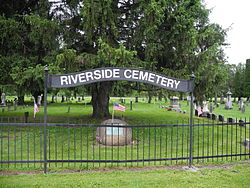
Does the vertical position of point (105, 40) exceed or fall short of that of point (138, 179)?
it exceeds it

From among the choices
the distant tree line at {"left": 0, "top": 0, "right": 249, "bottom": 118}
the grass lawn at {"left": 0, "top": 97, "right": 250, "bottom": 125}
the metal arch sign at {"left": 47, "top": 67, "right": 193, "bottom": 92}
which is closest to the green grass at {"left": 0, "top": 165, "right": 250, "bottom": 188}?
the metal arch sign at {"left": 47, "top": 67, "right": 193, "bottom": 92}

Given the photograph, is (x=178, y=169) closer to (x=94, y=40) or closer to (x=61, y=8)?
(x=94, y=40)

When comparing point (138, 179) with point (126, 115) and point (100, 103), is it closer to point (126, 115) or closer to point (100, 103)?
point (100, 103)

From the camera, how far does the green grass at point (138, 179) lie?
524 cm

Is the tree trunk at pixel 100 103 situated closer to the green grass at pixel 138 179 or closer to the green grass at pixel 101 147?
the green grass at pixel 101 147

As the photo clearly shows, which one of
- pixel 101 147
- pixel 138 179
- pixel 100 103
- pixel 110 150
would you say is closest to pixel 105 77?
pixel 138 179

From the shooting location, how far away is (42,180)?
17.9 ft

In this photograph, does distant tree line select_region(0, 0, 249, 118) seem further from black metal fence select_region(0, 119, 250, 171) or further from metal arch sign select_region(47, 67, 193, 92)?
metal arch sign select_region(47, 67, 193, 92)

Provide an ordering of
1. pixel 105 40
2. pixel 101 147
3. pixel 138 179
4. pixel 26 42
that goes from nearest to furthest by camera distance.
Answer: pixel 138 179 < pixel 101 147 < pixel 105 40 < pixel 26 42

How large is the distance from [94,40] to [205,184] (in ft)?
35.4

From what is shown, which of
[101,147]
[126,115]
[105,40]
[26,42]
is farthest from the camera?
[126,115]

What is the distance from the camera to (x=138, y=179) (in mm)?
5578

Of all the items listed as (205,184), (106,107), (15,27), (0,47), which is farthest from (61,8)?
(205,184)

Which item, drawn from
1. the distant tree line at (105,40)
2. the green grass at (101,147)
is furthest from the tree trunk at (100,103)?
the green grass at (101,147)
